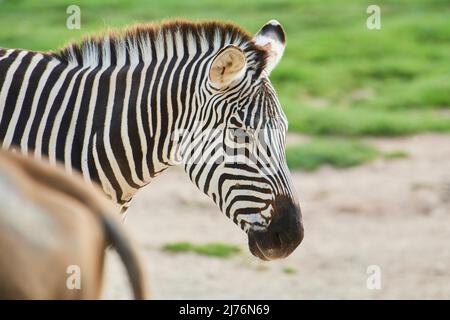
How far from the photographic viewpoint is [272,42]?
561cm

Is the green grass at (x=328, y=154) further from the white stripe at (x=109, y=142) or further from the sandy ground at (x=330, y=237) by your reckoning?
the white stripe at (x=109, y=142)

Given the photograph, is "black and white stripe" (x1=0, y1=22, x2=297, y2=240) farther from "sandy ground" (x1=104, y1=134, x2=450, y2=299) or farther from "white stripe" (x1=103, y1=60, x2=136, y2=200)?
"sandy ground" (x1=104, y1=134, x2=450, y2=299)

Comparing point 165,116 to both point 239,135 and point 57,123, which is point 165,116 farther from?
point 57,123

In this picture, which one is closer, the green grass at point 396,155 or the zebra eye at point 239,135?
the zebra eye at point 239,135

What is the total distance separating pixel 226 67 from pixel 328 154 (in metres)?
7.99

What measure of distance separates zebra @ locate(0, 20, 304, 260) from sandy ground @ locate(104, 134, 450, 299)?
2697 millimetres


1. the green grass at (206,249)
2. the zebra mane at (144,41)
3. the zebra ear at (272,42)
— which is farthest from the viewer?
the green grass at (206,249)

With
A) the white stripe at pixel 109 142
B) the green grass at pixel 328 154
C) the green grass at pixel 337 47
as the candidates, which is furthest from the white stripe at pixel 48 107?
the green grass at pixel 337 47

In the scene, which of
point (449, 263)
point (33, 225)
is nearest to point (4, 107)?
point (33, 225)

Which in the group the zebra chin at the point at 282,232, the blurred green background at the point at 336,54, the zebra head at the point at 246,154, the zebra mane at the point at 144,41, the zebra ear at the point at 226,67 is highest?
the blurred green background at the point at 336,54

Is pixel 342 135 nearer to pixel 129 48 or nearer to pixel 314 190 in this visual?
pixel 314 190

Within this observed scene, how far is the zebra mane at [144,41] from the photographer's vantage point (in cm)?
534

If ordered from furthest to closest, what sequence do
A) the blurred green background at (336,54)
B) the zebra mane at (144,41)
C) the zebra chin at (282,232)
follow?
1. the blurred green background at (336,54)
2. the zebra mane at (144,41)
3. the zebra chin at (282,232)

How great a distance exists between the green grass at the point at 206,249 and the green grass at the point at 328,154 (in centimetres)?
271
